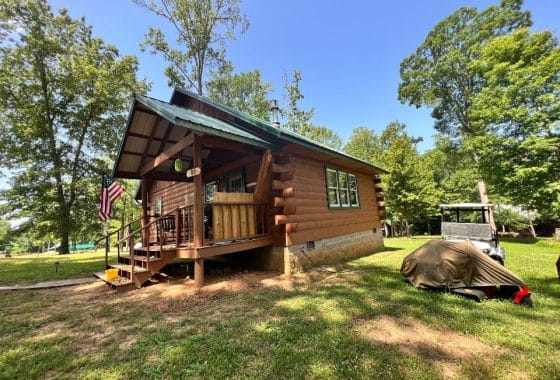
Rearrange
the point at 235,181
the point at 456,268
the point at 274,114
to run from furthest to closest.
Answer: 1. the point at 274,114
2. the point at 235,181
3. the point at 456,268

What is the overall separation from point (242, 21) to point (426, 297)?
22727mm

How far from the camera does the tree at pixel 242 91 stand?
2622 centimetres

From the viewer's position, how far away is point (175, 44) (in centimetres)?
2086

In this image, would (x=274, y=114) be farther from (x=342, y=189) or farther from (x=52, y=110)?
(x=52, y=110)

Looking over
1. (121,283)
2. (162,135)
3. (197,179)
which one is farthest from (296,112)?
(121,283)

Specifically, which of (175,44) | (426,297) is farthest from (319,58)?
(426,297)

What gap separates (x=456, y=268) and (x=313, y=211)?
14.7 feet

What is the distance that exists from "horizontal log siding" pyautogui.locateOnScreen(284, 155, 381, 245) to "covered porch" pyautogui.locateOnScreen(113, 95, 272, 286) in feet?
3.02

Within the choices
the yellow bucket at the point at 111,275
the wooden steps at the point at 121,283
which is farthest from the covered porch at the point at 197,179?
the yellow bucket at the point at 111,275

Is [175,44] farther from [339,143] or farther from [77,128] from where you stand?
[339,143]

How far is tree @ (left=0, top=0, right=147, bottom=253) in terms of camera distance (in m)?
17.1

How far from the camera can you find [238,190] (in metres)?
9.65

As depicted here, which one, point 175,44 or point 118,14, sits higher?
point 175,44

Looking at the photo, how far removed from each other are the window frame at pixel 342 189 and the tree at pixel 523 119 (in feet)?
33.6
